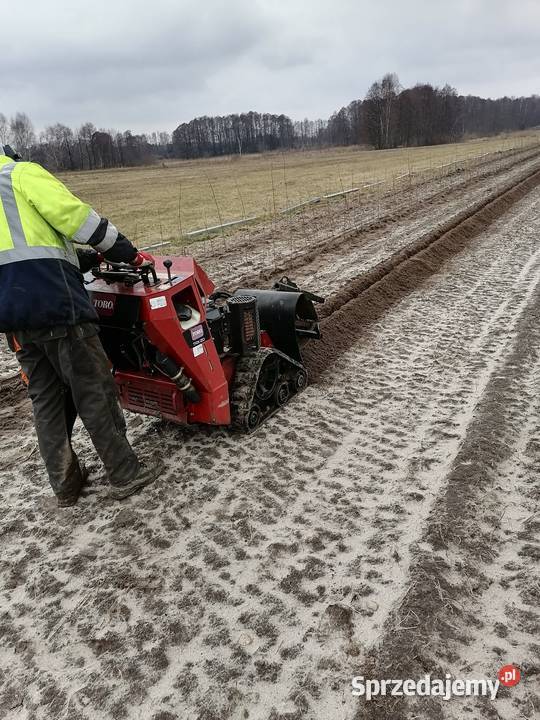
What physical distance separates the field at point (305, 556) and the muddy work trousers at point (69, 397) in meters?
0.30

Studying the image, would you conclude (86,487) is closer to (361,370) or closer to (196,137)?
(361,370)

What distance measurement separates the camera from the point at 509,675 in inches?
89.4

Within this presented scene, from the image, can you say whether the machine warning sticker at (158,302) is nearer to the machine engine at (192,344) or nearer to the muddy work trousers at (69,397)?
the machine engine at (192,344)

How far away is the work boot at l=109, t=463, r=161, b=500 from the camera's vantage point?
354 centimetres

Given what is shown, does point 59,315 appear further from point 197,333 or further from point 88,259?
point 197,333

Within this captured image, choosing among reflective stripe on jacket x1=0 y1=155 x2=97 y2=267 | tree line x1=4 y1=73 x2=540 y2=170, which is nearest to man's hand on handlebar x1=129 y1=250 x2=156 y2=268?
reflective stripe on jacket x1=0 y1=155 x2=97 y2=267

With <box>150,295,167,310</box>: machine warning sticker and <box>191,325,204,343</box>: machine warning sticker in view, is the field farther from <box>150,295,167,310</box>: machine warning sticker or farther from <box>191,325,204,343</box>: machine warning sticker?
<box>150,295,167,310</box>: machine warning sticker

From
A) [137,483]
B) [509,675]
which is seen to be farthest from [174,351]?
[509,675]

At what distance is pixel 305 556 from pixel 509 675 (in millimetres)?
1144

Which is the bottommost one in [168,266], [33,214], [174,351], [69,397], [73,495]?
[73,495]

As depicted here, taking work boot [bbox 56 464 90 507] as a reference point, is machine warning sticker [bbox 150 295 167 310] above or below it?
above

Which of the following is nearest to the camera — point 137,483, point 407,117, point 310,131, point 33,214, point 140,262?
point 33,214

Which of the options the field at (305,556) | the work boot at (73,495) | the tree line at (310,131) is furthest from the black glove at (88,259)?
the tree line at (310,131)

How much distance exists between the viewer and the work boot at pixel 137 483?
3.54m
